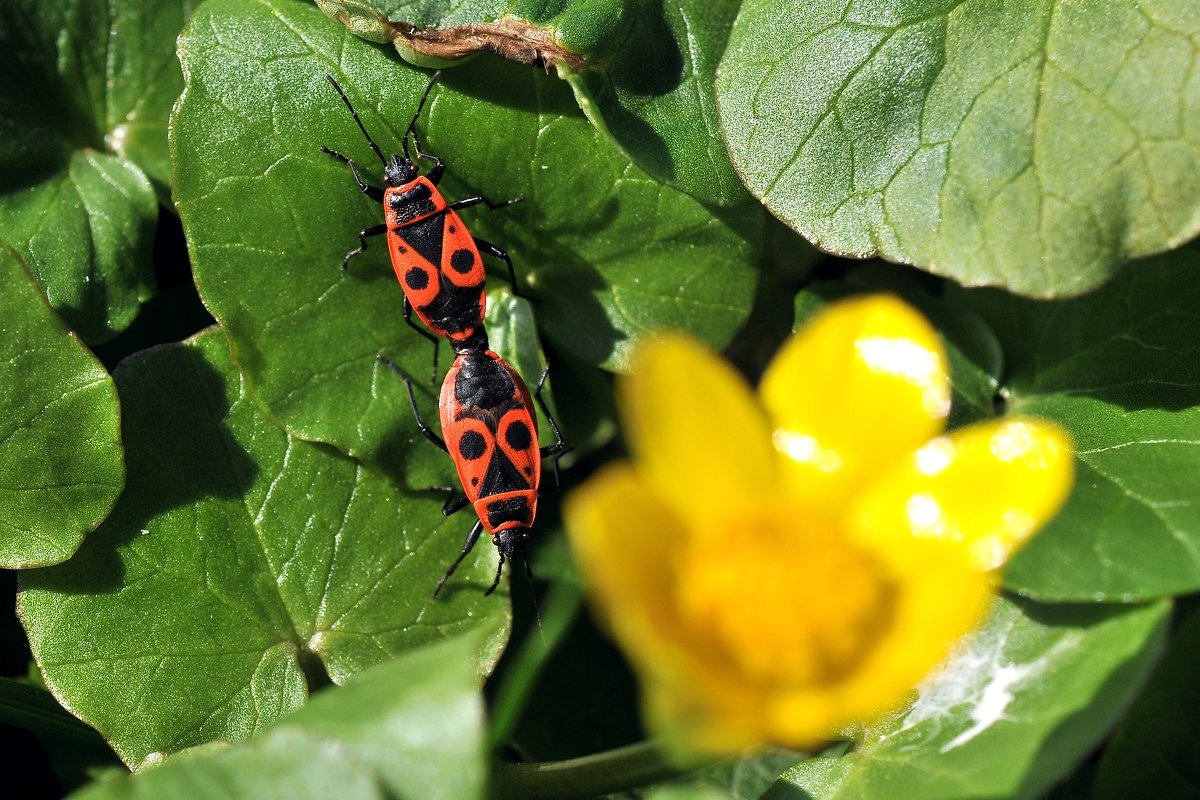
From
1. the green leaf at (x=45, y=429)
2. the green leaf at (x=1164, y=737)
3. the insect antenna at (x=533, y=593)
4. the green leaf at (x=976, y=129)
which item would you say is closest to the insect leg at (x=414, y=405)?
the insect antenna at (x=533, y=593)

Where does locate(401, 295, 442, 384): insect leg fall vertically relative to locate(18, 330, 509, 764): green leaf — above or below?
above

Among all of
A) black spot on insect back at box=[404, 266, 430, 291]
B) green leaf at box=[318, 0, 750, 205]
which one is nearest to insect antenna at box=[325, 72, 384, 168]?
green leaf at box=[318, 0, 750, 205]

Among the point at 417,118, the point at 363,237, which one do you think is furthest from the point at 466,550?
the point at 417,118

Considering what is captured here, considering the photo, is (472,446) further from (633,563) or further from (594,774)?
(633,563)

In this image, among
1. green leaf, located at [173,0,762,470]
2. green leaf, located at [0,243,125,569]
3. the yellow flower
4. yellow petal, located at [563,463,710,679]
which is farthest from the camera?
green leaf, located at [173,0,762,470]

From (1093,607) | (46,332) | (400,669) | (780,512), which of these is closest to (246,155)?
(46,332)

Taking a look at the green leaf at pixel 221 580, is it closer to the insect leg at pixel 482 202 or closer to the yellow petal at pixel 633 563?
the insect leg at pixel 482 202

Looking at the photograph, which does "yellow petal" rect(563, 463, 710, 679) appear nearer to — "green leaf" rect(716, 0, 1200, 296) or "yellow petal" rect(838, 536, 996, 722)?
"yellow petal" rect(838, 536, 996, 722)
